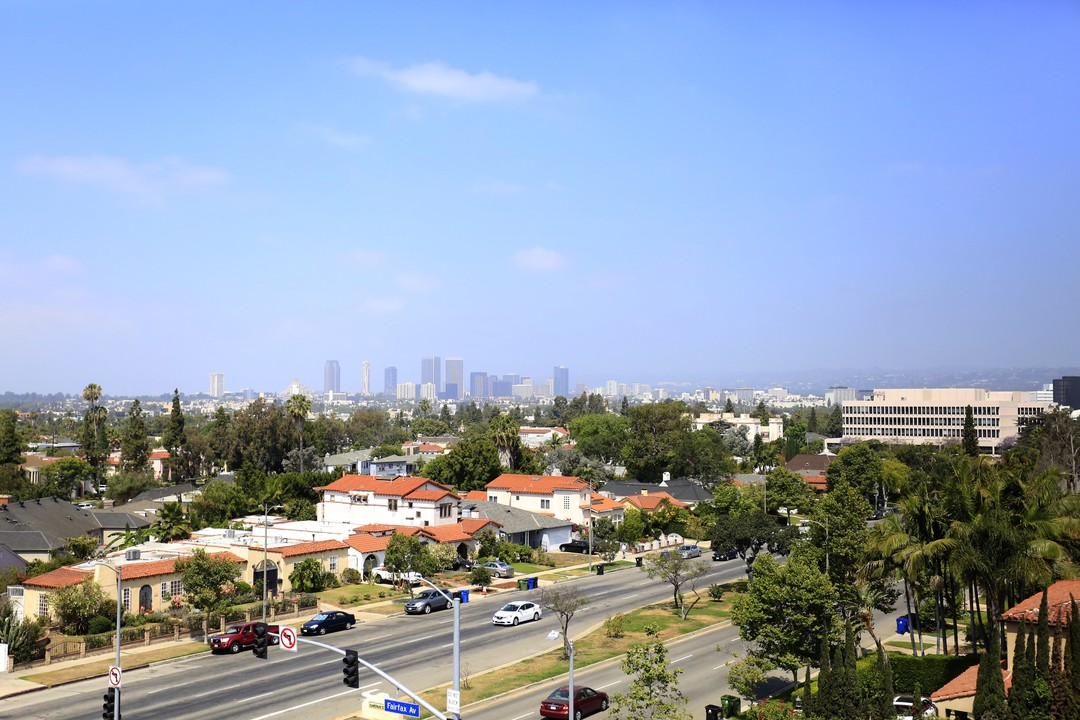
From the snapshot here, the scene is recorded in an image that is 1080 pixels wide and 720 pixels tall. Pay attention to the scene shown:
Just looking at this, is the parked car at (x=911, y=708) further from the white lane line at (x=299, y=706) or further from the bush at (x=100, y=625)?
the bush at (x=100, y=625)

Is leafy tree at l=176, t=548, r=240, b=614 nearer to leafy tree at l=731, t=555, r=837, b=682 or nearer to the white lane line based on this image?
the white lane line

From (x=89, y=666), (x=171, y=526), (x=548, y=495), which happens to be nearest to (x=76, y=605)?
(x=89, y=666)

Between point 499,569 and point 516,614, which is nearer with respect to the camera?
point 516,614

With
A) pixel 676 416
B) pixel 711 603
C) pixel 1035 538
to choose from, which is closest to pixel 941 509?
pixel 1035 538

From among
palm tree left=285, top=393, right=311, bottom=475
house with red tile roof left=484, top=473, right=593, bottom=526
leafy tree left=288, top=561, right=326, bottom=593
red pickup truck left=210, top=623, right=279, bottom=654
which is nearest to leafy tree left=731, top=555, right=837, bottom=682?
red pickup truck left=210, top=623, right=279, bottom=654

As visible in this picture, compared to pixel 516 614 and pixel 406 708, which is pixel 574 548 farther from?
pixel 406 708

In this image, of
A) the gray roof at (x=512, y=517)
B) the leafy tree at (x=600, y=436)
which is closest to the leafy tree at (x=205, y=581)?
the gray roof at (x=512, y=517)

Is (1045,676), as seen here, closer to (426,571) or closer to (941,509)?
(941,509)
